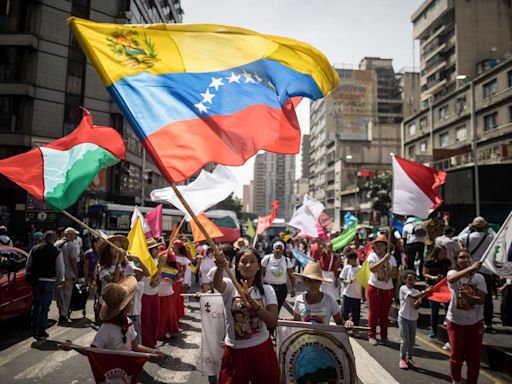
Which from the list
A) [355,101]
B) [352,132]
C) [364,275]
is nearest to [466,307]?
[364,275]

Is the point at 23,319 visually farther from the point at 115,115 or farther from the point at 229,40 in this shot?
the point at 115,115

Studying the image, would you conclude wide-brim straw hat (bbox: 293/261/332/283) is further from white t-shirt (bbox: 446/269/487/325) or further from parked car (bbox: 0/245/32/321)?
parked car (bbox: 0/245/32/321)

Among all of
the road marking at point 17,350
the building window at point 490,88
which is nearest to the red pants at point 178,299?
the road marking at point 17,350

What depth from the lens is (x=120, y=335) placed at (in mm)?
3332

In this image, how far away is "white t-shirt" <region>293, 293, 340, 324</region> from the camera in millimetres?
3793

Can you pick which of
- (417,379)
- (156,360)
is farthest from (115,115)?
(417,379)

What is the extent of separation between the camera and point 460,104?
33312 mm

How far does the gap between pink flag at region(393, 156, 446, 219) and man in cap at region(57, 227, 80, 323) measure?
24.5 ft

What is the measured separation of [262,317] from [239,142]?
1.78m

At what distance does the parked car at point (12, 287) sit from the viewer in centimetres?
689

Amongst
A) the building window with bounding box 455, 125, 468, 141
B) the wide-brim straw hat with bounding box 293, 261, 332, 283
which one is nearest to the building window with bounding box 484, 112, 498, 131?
the building window with bounding box 455, 125, 468, 141

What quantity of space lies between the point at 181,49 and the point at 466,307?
4754mm

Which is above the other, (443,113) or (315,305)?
(443,113)

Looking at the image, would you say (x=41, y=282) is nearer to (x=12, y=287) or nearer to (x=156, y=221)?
(x=12, y=287)
